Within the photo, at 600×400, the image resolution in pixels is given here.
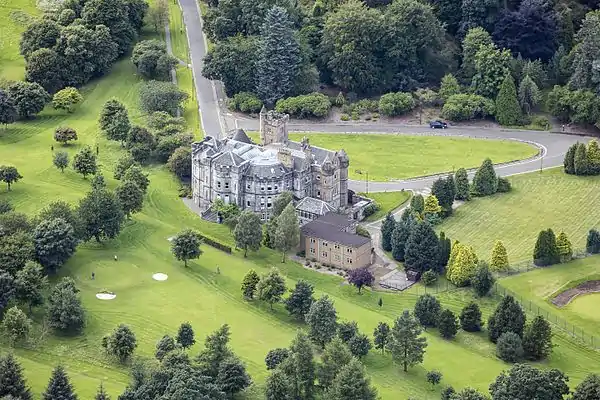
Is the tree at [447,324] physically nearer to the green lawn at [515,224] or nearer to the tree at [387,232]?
the green lawn at [515,224]

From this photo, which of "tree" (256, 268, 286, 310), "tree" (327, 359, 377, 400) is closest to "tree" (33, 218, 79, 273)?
"tree" (256, 268, 286, 310)

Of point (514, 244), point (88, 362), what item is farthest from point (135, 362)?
point (514, 244)

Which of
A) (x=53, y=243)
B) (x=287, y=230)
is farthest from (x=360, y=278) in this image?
(x=53, y=243)

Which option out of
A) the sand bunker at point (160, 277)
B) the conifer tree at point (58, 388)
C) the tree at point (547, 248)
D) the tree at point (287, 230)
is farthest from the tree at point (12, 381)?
the tree at point (547, 248)

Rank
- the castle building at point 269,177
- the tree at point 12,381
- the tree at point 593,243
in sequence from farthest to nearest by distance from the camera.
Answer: the castle building at point 269,177 → the tree at point 593,243 → the tree at point 12,381

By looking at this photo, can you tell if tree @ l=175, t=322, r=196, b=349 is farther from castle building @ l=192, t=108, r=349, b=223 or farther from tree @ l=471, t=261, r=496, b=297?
tree @ l=471, t=261, r=496, b=297
